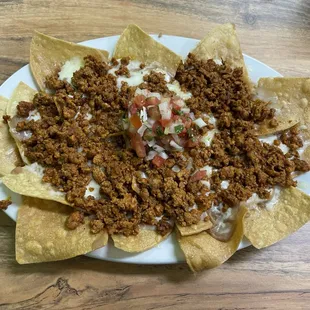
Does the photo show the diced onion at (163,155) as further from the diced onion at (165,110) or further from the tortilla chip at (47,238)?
the tortilla chip at (47,238)

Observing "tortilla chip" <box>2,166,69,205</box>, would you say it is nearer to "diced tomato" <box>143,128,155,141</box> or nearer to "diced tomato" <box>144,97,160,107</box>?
"diced tomato" <box>143,128,155,141</box>

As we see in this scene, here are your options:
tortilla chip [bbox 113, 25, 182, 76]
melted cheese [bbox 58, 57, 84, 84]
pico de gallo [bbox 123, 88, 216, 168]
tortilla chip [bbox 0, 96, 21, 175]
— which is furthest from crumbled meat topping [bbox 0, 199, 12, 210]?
tortilla chip [bbox 113, 25, 182, 76]

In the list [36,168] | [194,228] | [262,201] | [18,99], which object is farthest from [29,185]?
Answer: [262,201]

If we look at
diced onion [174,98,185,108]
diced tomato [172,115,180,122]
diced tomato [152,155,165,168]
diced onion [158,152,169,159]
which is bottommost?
diced tomato [152,155,165,168]

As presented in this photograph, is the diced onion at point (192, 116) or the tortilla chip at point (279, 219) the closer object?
the tortilla chip at point (279, 219)

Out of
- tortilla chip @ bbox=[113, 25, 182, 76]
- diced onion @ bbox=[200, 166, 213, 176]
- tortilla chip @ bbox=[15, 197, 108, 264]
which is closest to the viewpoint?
tortilla chip @ bbox=[15, 197, 108, 264]

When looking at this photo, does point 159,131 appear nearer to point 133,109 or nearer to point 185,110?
point 133,109

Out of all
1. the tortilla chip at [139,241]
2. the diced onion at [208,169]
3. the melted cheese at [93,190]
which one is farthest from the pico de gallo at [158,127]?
the tortilla chip at [139,241]
